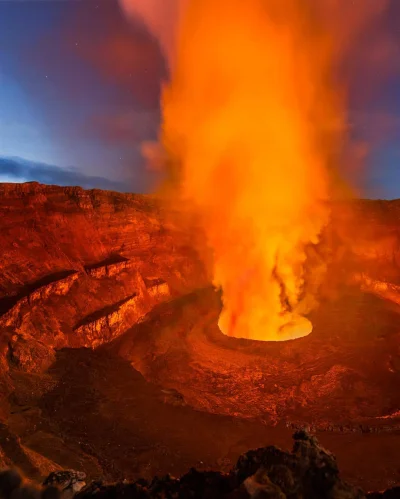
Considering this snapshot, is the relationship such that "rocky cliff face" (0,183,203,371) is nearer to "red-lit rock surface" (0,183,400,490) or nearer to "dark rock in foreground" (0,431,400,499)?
"red-lit rock surface" (0,183,400,490)

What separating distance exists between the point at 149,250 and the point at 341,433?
31.5 m

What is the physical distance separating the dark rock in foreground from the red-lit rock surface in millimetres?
5421

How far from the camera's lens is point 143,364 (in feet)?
85.7

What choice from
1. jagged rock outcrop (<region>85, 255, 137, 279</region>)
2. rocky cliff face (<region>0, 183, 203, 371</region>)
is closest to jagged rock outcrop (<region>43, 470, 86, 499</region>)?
rocky cliff face (<region>0, 183, 203, 371</region>)

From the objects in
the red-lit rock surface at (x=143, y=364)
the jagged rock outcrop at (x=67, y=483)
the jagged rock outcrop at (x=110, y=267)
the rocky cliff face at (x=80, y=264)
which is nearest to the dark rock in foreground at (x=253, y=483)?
the jagged rock outcrop at (x=67, y=483)

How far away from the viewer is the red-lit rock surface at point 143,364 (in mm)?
16484

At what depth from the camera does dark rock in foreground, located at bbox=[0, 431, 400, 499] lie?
20.7 ft

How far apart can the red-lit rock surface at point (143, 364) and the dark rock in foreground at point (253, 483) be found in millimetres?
5421

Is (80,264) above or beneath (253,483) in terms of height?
above

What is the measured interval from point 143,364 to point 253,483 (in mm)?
20733

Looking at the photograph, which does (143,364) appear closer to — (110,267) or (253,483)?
(110,267)

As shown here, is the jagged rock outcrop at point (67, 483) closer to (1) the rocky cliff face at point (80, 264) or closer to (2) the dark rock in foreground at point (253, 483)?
(2) the dark rock in foreground at point (253, 483)

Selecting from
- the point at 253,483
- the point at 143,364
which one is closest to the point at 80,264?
the point at 143,364

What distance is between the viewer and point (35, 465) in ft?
43.8
